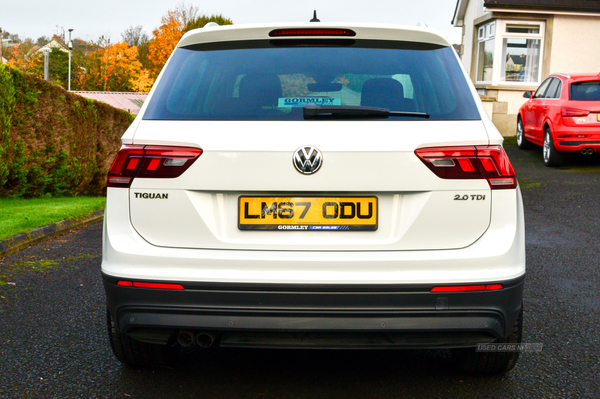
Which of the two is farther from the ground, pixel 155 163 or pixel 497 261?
pixel 155 163

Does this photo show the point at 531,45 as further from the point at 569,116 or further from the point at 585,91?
the point at 569,116

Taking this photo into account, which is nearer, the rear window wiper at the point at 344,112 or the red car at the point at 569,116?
the rear window wiper at the point at 344,112

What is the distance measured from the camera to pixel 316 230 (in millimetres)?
2889

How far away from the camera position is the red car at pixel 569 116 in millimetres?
12891

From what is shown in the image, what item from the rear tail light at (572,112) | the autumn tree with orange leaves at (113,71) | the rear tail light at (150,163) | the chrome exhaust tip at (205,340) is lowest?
the autumn tree with orange leaves at (113,71)

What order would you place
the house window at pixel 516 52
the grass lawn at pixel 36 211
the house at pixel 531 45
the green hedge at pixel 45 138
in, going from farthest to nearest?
the house window at pixel 516 52 < the house at pixel 531 45 < the green hedge at pixel 45 138 < the grass lawn at pixel 36 211

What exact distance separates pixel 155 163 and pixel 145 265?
17.7 inches

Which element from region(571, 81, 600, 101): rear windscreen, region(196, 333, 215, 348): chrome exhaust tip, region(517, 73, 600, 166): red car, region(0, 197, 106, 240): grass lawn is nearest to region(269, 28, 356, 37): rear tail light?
region(196, 333, 215, 348): chrome exhaust tip

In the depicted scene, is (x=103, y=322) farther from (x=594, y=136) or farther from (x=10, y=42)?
(x=10, y=42)

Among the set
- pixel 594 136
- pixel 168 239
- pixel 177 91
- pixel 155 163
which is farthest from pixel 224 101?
pixel 594 136

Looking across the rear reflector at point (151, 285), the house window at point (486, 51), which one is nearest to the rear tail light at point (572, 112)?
the house window at point (486, 51)

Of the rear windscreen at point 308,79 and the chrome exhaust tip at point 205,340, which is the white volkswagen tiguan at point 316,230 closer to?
the chrome exhaust tip at point 205,340

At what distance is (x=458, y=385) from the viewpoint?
11.4ft

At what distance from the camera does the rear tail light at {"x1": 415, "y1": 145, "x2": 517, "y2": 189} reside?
2891 millimetres
